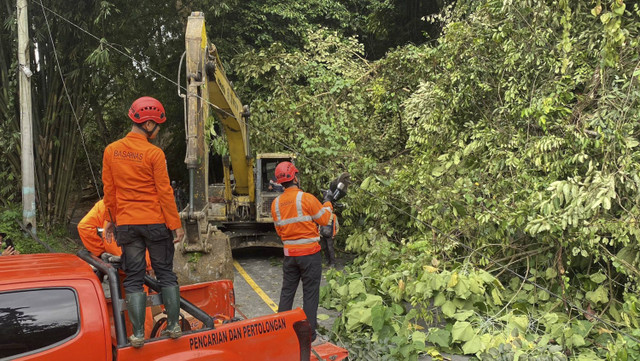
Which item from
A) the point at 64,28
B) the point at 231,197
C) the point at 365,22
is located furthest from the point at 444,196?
the point at 365,22

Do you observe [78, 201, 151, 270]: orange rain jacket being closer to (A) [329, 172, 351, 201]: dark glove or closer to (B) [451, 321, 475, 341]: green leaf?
(A) [329, 172, 351, 201]: dark glove

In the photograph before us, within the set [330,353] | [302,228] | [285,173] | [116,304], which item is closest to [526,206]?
[302,228]

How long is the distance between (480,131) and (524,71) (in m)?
1.01

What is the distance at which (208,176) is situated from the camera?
8.38 meters

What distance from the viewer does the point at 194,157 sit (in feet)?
21.2

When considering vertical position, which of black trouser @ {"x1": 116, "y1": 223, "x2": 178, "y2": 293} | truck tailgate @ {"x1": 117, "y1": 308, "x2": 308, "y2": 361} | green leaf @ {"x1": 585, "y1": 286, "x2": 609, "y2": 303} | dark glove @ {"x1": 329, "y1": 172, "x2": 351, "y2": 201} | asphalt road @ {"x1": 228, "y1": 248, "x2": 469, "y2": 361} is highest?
dark glove @ {"x1": 329, "y1": 172, "x2": 351, "y2": 201}

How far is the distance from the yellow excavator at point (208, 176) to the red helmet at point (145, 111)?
2124 mm

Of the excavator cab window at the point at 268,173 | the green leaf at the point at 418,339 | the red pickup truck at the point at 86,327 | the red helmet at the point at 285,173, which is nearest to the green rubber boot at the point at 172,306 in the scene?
the red pickup truck at the point at 86,327

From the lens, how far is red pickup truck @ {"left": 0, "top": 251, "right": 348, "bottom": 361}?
9.87ft

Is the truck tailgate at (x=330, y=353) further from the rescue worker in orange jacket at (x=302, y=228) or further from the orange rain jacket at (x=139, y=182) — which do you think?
the orange rain jacket at (x=139, y=182)

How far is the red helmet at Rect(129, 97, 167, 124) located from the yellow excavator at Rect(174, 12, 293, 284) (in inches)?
83.6

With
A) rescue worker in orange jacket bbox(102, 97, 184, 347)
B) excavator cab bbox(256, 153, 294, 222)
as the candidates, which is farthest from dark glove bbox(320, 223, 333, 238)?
excavator cab bbox(256, 153, 294, 222)

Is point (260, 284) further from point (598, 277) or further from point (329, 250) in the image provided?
point (598, 277)

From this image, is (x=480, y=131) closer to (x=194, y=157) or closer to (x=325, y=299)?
(x=325, y=299)
